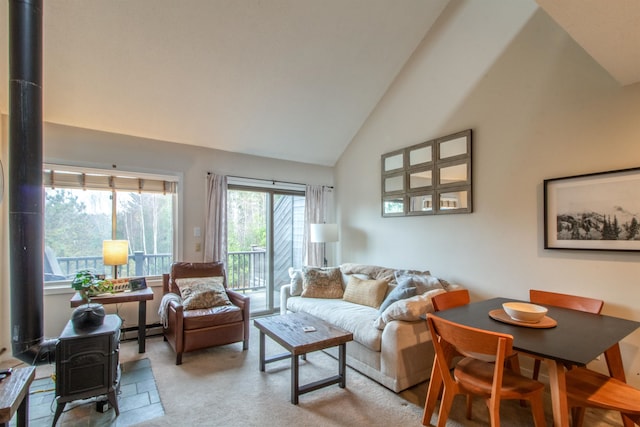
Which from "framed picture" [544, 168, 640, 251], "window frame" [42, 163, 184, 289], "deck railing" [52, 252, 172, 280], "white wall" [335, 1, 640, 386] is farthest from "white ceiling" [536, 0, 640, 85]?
"deck railing" [52, 252, 172, 280]

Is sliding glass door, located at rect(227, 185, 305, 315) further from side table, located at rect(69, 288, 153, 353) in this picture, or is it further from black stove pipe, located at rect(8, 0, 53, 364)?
black stove pipe, located at rect(8, 0, 53, 364)

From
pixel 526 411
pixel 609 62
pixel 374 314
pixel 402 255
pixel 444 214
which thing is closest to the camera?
pixel 609 62

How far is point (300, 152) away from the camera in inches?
198

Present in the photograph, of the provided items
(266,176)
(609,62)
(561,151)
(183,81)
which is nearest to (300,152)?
(266,176)

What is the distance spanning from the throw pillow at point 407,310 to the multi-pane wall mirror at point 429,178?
1216 millimetres

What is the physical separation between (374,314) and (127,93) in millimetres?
3525

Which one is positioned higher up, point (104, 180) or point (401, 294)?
point (104, 180)

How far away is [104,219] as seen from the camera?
3920 millimetres

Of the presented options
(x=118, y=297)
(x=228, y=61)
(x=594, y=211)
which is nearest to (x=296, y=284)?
(x=118, y=297)

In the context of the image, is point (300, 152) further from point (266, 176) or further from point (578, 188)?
point (578, 188)

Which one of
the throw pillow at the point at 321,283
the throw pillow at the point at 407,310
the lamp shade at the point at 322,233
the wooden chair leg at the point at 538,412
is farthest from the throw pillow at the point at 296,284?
the wooden chair leg at the point at 538,412

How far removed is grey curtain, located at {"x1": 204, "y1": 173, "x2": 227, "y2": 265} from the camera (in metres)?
4.38

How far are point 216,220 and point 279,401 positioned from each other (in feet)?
8.64

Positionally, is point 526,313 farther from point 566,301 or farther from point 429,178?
point 429,178
